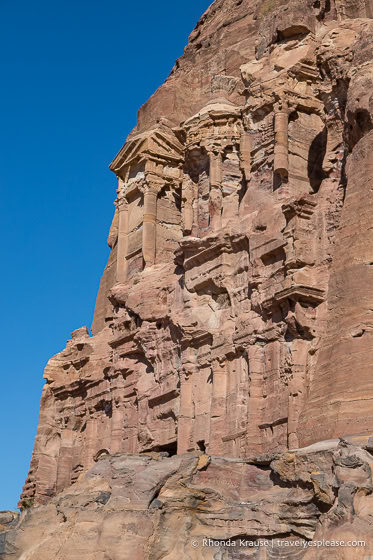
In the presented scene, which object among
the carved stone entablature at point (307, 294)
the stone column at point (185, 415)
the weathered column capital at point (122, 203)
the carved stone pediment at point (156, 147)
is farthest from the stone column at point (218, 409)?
the weathered column capital at point (122, 203)

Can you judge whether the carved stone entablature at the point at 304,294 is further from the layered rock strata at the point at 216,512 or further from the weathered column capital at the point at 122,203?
the weathered column capital at the point at 122,203

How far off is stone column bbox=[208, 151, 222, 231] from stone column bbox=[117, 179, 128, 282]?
21.2ft

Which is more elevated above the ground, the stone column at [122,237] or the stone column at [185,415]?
the stone column at [122,237]

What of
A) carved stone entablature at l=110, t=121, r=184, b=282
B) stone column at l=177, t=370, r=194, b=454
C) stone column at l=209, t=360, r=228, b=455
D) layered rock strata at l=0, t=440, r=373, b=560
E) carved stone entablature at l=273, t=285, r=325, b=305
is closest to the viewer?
layered rock strata at l=0, t=440, r=373, b=560

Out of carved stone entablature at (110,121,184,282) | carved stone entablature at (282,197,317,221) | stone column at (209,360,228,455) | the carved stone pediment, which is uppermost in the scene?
the carved stone pediment

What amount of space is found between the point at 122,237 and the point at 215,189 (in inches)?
277

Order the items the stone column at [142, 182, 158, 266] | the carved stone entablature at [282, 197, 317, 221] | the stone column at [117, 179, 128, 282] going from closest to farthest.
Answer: the carved stone entablature at [282, 197, 317, 221], the stone column at [142, 182, 158, 266], the stone column at [117, 179, 128, 282]

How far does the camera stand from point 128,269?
40.7m

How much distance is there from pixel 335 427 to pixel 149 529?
4.68 metres

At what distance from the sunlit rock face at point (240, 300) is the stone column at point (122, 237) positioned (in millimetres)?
62

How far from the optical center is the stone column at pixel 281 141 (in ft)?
103

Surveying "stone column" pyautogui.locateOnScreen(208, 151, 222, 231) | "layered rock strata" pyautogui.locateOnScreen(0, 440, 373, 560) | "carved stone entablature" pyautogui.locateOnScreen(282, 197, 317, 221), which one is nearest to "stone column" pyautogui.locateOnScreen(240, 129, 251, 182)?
"stone column" pyautogui.locateOnScreen(208, 151, 222, 231)

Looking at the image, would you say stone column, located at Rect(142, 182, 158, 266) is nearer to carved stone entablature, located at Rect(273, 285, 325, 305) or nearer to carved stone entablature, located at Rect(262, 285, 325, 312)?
carved stone entablature, located at Rect(262, 285, 325, 312)

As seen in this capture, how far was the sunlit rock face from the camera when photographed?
23.1 metres
